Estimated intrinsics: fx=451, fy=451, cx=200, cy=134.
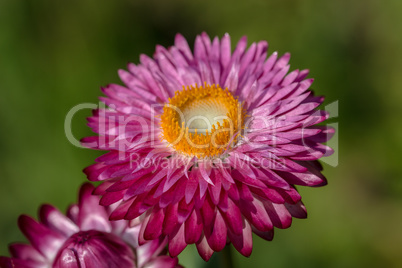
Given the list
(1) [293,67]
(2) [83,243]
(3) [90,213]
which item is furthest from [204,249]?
(1) [293,67]

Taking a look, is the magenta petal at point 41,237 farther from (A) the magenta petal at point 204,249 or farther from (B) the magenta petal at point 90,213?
(A) the magenta petal at point 204,249

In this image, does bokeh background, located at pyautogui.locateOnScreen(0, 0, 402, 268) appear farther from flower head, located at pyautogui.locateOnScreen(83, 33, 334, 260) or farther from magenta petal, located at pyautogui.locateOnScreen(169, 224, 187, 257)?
magenta petal, located at pyautogui.locateOnScreen(169, 224, 187, 257)

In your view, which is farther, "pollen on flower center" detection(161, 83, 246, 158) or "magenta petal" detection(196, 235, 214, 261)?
"pollen on flower center" detection(161, 83, 246, 158)

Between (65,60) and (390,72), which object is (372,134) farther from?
(65,60)

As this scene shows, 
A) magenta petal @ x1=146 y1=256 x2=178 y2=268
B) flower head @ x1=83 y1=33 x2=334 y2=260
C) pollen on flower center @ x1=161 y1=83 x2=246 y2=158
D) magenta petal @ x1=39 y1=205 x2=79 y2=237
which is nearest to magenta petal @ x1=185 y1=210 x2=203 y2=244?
flower head @ x1=83 y1=33 x2=334 y2=260

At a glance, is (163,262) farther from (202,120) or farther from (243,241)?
(202,120)

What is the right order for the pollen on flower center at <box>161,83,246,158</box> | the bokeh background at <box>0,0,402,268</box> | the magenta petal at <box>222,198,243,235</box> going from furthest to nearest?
the bokeh background at <box>0,0,402,268</box>, the pollen on flower center at <box>161,83,246,158</box>, the magenta petal at <box>222,198,243,235</box>
